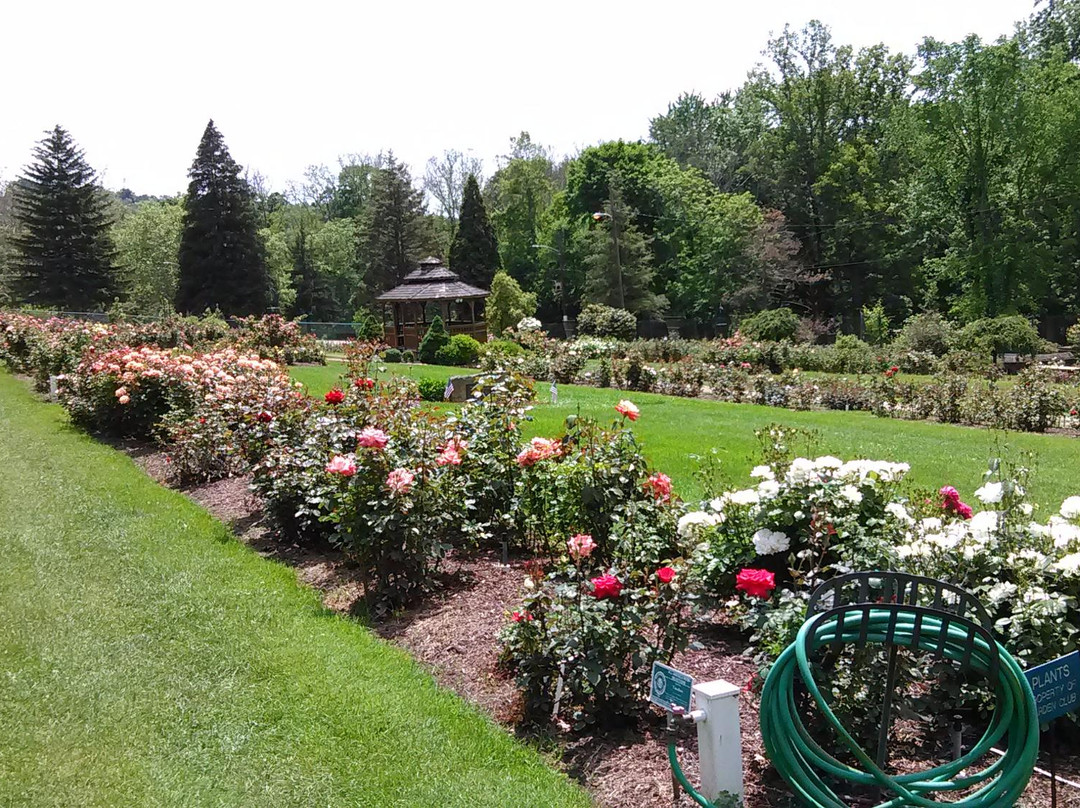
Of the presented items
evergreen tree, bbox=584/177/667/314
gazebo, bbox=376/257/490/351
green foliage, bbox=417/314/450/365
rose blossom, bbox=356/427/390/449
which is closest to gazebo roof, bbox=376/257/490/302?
gazebo, bbox=376/257/490/351

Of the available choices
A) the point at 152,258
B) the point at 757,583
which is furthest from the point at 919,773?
the point at 152,258

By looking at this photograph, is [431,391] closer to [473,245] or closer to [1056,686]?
[1056,686]

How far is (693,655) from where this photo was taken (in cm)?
372

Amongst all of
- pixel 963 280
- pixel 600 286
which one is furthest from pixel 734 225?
pixel 963 280

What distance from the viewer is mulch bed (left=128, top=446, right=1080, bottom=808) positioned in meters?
2.77

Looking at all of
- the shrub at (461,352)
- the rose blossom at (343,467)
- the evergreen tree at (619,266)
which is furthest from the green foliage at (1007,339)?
the rose blossom at (343,467)

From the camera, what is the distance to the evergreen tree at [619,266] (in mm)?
37219

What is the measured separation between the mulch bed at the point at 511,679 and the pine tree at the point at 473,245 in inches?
1450

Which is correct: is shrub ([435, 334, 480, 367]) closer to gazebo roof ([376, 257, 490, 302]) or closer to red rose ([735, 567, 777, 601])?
gazebo roof ([376, 257, 490, 302])

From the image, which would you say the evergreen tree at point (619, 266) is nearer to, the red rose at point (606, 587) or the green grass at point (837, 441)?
the green grass at point (837, 441)

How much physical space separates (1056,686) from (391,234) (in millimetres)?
44382

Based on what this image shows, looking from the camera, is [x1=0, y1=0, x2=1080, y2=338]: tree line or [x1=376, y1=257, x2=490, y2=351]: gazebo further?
[x1=0, y1=0, x2=1080, y2=338]: tree line

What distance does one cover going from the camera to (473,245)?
1665 inches

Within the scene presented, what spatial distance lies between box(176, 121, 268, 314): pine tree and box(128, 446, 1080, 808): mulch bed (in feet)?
108
